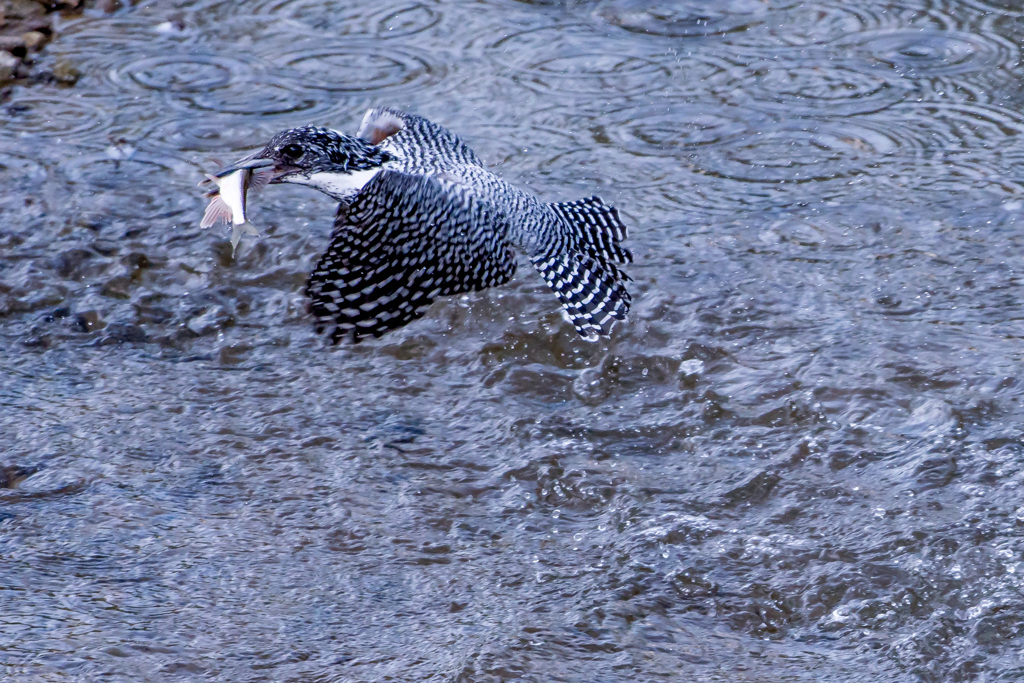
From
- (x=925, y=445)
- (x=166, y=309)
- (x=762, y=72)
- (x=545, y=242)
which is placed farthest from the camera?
(x=762, y=72)

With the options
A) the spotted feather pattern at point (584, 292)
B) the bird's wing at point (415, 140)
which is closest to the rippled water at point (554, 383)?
the spotted feather pattern at point (584, 292)

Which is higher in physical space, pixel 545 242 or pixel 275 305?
pixel 545 242

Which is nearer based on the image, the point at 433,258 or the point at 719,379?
the point at 433,258

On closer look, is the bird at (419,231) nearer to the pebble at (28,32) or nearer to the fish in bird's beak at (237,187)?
the fish in bird's beak at (237,187)

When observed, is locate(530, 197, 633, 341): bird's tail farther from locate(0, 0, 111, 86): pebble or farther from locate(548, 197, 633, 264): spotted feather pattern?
locate(0, 0, 111, 86): pebble

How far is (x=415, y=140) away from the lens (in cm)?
421

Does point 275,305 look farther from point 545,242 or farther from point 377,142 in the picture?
point 545,242

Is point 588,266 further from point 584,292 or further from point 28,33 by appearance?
point 28,33

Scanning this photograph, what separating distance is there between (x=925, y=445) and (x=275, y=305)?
2.51 m

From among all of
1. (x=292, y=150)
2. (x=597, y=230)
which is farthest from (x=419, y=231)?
(x=597, y=230)

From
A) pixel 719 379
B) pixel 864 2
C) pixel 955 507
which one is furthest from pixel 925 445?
pixel 864 2

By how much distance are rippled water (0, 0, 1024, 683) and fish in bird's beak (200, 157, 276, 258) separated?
2.56ft

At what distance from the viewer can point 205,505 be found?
3814 mm

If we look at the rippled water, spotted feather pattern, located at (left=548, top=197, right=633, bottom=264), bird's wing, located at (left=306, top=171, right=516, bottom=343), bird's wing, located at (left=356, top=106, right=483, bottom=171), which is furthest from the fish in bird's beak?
spotted feather pattern, located at (left=548, top=197, right=633, bottom=264)
